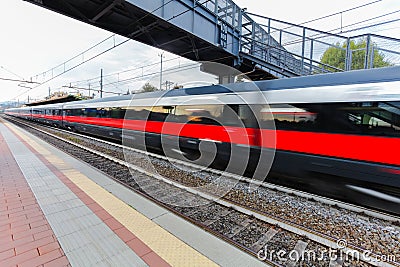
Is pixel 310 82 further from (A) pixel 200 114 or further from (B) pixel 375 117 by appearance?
(A) pixel 200 114

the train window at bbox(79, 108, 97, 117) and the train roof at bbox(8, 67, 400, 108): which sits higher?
the train roof at bbox(8, 67, 400, 108)

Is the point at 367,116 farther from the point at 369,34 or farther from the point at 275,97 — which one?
the point at 369,34

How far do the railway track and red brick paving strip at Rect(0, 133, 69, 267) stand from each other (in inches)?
67.9

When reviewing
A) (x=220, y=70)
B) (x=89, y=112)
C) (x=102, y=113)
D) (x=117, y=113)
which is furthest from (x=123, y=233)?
(x=220, y=70)

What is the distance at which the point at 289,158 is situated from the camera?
497 cm

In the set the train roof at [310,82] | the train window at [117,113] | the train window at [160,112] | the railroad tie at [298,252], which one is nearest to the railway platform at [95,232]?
the railroad tie at [298,252]

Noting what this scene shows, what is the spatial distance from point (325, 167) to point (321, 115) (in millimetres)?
1088

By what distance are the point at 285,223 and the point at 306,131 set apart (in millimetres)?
2197

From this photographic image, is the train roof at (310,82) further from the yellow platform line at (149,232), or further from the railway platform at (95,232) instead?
the yellow platform line at (149,232)

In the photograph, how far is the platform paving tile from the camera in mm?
2334

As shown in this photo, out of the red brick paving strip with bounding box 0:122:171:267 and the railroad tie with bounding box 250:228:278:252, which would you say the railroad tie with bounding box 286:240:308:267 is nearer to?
the railroad tie with bounding box 250:228:278:252

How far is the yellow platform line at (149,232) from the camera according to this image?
236cm

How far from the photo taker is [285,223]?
345cm

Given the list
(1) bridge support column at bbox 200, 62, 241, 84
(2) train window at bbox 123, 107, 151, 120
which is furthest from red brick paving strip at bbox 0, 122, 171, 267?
(1) bridge support column at bbox 200, 62, 241, 84
